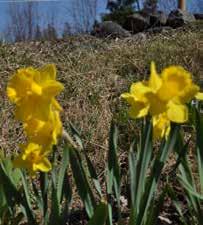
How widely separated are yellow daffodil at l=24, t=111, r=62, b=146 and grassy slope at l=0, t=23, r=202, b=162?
1453 millimetres

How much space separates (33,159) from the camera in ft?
4.10

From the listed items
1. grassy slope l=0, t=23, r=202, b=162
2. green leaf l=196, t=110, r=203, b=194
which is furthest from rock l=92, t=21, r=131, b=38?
green leaf l=196, t=110, r=203, b=194

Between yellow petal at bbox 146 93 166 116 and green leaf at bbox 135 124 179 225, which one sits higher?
yellow petal at bbox 146 93 166 116

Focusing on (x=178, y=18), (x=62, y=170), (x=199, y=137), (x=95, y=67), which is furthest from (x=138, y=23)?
(x=62, y=170)

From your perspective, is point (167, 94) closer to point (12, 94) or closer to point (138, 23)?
point (12, 94)

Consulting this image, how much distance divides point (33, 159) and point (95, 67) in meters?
2.63

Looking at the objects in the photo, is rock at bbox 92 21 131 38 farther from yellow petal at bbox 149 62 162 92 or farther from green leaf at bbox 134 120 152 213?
yellow petal at bbox 149 62 162 92

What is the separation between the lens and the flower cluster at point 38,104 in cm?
115

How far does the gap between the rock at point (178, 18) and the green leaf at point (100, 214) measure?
536cm

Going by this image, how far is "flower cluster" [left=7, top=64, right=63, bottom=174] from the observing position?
3.77ft

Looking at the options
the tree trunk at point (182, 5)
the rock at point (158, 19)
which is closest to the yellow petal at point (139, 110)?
the rock at point (158, 19)

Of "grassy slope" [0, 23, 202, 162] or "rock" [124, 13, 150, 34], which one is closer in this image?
"grassy slope" [0, 23, 202, 162]

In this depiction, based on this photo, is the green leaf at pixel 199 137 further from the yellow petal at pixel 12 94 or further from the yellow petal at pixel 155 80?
the yellow petal at pixel 12 94

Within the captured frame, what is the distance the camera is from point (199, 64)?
387cm
